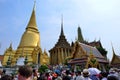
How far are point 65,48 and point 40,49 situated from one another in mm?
6648

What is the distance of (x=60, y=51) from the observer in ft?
160

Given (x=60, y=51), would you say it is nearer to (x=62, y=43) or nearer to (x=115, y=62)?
(x=62, y=43)

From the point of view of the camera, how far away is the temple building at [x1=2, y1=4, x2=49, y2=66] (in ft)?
142

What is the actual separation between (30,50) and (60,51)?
7.66 m

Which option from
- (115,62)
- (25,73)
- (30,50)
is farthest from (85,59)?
(30,50)

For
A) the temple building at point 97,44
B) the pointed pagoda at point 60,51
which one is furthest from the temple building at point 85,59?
the pointed pagoda at point 60,51

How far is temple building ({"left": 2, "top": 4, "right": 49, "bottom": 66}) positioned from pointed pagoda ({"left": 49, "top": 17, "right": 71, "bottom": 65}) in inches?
70.8

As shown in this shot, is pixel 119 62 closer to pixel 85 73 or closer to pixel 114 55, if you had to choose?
pixel 114 55

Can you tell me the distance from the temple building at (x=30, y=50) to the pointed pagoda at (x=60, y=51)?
1798mm

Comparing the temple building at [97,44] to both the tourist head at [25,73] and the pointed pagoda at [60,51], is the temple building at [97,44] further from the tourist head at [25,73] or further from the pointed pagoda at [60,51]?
the tourist head at [25,73]

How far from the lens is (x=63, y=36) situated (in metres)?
50.6

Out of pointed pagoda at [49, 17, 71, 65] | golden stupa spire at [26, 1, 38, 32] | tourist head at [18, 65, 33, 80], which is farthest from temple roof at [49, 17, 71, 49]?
tourist head at [18, 65, 33, 80]

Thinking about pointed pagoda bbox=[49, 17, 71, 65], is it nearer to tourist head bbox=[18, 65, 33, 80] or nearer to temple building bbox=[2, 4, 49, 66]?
temple building bbox=[2, 4, 49, 66]

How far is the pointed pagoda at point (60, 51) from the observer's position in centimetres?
4872
